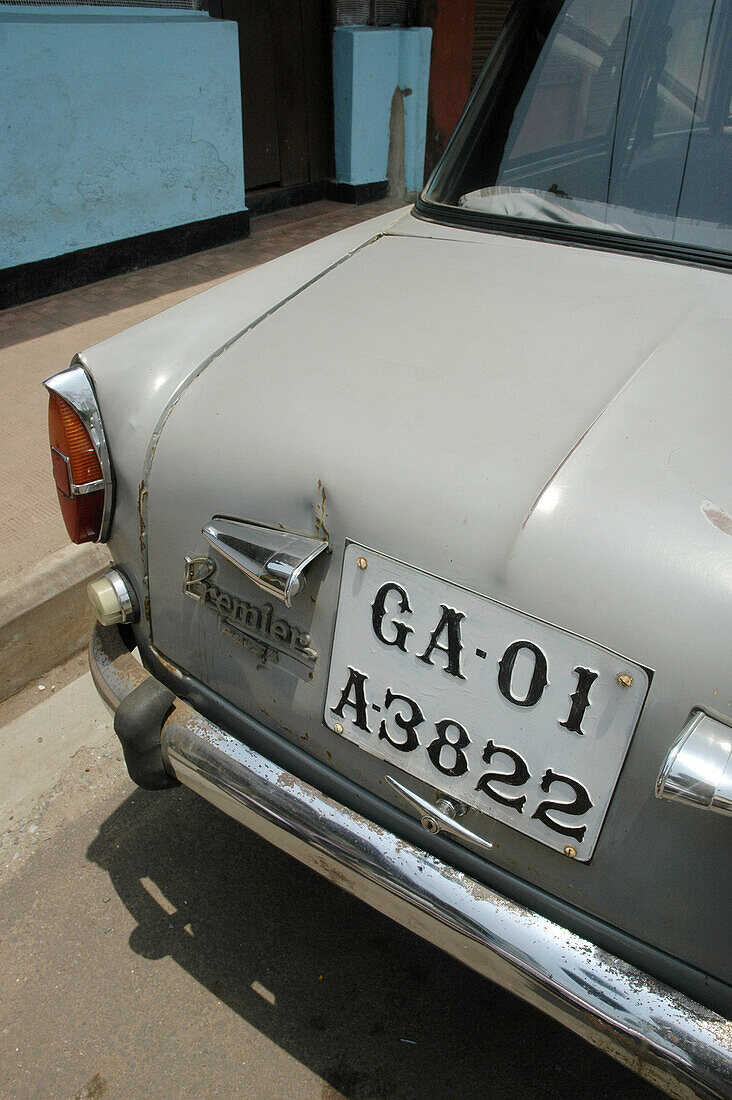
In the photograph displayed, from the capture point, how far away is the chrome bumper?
4.00 ft

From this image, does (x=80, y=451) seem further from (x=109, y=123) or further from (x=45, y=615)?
(x=109, y=123)

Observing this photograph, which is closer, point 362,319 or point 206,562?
point 206,562

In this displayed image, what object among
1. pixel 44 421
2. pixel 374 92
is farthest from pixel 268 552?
pixel 374 92

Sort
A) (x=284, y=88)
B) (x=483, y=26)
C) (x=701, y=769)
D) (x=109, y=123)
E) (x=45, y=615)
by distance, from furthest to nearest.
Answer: (x=483, y=26), (x=284, y=88), (x=109, y=123), (x=45, y=615), (x=701, y=769)

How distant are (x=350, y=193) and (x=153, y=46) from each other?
3.00 meters

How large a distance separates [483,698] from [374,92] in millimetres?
8112

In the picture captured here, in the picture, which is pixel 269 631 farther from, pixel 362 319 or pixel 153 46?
pixel 153 46

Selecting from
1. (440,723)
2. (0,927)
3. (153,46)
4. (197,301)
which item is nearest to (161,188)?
(153,46)

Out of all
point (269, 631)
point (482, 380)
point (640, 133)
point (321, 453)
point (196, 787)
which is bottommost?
point (196, 787)

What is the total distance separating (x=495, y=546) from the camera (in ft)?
4.22

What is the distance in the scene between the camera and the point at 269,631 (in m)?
1.58

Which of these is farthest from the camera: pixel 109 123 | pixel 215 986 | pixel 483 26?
pixel 483 26

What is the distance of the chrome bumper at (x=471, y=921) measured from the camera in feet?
4.00

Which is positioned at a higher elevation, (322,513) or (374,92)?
(374,92)
